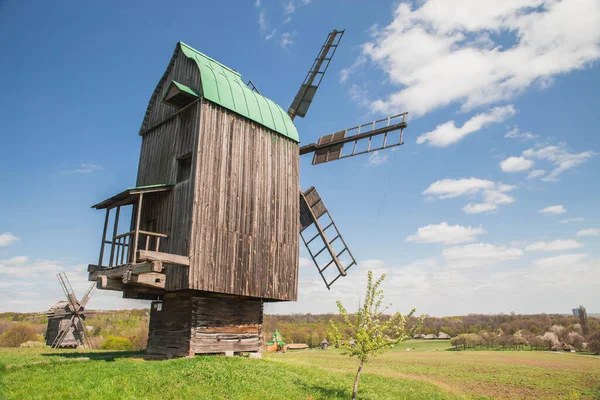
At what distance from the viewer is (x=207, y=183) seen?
561 inches

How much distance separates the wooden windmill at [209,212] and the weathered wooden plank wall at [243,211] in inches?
1.7

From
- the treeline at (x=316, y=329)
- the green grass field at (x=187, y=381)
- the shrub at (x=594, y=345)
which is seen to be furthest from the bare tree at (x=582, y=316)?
the green grass field at (x=187, y=381)

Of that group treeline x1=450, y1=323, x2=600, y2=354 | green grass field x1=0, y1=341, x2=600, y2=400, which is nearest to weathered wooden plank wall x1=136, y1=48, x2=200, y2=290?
green grass field x1=0, y1=341, x2=600, y2=400

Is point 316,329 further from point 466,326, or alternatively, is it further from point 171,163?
point 171,163

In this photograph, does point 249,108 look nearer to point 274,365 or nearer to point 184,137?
point 184,137

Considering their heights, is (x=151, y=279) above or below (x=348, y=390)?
above

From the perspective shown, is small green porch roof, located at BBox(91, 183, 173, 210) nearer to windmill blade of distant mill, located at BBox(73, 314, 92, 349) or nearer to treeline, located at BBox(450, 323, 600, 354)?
windmill blade of distant mill, located at BBox(73, 314, 92, 349)

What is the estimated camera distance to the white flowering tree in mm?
11766

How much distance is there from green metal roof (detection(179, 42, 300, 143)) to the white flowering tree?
8.45m

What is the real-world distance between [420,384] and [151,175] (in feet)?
48.3

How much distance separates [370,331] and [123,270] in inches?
325

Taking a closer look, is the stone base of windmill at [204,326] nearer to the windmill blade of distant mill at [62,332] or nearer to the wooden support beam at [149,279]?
the wooden support beam at [149,279]

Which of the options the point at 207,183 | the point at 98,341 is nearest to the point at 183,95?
the point at 207,183

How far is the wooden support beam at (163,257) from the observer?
37.3 feet
